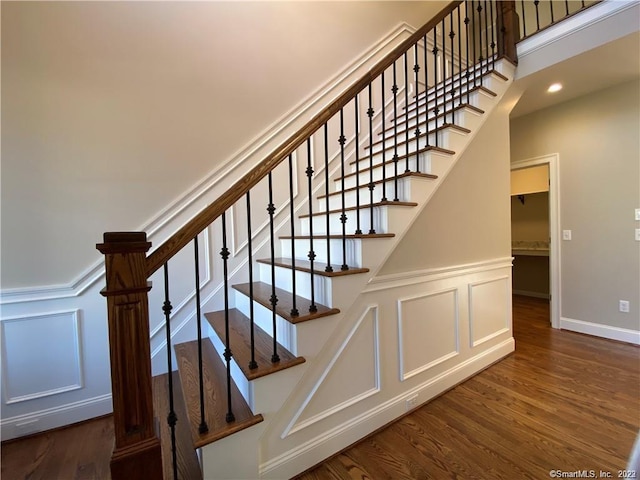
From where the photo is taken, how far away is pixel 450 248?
6.72ft

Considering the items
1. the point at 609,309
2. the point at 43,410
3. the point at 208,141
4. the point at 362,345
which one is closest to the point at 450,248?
the point at 362,345

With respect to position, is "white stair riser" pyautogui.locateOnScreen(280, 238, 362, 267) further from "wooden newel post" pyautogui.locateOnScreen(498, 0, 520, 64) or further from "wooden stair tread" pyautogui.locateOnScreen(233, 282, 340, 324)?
"wooden newel post" pyautogui.locateOnScreen(498, 0, 520, 64)

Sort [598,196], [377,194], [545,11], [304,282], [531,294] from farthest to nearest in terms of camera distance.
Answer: [531,294] < [545,11] < [598,196] < [377,194] < [304,282]

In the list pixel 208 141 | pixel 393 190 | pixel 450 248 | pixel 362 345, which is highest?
pixel 208 141

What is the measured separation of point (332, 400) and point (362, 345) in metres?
0.33

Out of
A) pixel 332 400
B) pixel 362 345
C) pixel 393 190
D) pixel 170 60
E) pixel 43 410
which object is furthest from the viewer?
pixel 170 60

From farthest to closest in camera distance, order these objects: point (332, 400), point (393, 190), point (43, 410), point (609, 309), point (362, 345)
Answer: point (609, 309), point (393, 190), point (43, 410), point (362, 345), point (332, 400)

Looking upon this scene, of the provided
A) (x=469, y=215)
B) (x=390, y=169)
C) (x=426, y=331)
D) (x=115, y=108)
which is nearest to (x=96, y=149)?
(x=115, y=108)

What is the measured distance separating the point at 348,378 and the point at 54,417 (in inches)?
74.5

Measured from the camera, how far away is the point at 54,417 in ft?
5.73

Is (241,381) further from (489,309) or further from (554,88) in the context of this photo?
A: (554,88)

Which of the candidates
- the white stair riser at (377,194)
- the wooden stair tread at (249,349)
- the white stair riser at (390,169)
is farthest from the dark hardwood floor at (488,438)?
the white stair riser at (390,169)

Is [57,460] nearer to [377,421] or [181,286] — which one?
[181,286]

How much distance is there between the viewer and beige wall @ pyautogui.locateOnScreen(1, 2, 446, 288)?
1659 millimetres
